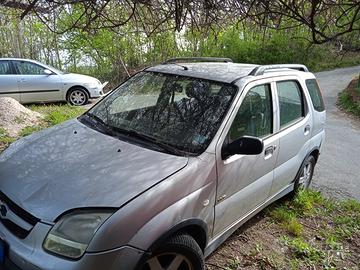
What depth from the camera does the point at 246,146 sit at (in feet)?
9.05

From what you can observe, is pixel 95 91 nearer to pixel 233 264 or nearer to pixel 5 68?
pixel 5 68

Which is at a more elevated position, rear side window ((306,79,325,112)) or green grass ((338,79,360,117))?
rear side window ((306,79,325,112))

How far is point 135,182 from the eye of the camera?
234 cm

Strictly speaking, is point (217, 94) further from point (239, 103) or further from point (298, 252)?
point (298, 252)

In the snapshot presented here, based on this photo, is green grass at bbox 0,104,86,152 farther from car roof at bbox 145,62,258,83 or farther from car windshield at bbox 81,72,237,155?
car roof at bbox 145,62,258,83

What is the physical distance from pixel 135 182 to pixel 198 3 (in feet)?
7.80

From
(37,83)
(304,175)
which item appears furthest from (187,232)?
(37,83)

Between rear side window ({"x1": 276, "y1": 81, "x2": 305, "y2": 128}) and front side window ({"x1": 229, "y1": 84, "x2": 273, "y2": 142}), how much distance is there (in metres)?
0.25

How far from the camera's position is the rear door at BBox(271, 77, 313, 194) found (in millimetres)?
3731

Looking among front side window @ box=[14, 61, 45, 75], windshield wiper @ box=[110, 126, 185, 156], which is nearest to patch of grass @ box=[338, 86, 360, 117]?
front side window @ box=[14, 61, 45, 75]

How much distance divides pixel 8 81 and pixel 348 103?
10.6 m

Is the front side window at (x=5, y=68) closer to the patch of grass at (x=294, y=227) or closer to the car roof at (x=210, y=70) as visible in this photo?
the car roof at (x=210, y=70)

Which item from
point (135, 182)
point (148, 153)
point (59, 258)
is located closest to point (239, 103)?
point (148, 153)

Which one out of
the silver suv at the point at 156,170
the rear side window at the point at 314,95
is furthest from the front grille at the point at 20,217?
the rear side window at the point at 314,95
